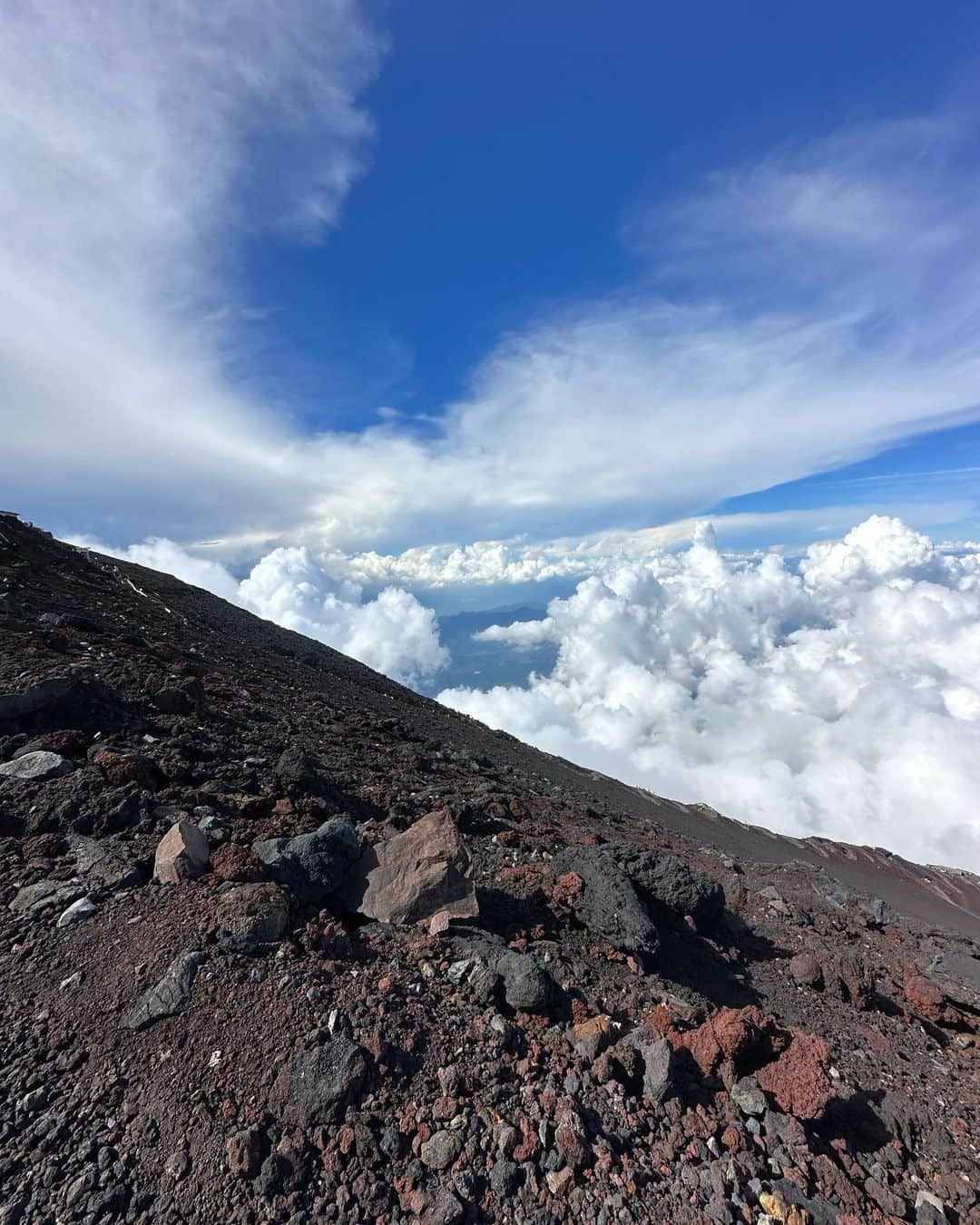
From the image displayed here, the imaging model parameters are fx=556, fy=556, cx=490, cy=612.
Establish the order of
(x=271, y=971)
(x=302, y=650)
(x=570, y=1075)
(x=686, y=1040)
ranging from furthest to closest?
(x=302, y=650) → (x=686, y=1040) → (x=271, y=971) → (x=570, y=1075)

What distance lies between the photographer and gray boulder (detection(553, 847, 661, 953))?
6.53 metres

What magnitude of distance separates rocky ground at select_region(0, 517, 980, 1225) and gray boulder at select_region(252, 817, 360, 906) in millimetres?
27

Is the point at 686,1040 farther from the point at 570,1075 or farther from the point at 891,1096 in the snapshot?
the point at 891,1096

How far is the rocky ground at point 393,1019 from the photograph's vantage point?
3414mm

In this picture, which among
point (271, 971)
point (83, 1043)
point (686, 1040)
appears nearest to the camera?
point (83, 1043)

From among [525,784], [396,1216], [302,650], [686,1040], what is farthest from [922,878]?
[396,1216]

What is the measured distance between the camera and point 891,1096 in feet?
17.3

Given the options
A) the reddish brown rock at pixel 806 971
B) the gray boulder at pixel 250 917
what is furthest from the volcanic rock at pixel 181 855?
the reddish brown rock at pixel 806 971

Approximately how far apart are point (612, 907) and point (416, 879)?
8.42 feet

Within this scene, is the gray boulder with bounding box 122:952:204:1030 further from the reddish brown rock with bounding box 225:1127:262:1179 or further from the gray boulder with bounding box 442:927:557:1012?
the gray boulder with bounding box 442:927:557:1012

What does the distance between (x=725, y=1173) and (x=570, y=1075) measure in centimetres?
110

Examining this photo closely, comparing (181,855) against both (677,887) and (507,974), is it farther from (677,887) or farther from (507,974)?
(677,887)

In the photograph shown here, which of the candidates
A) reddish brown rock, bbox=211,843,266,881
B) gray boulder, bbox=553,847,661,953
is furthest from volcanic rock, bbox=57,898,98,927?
gray boulder, bbox=553,847,661,953

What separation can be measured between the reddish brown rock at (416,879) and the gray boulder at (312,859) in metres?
0.26
